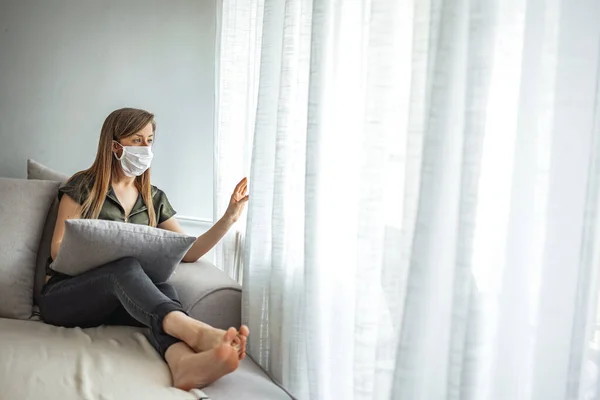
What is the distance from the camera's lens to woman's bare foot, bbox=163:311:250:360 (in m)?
1.59

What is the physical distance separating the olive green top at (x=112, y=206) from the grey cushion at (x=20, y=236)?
0.07 metres

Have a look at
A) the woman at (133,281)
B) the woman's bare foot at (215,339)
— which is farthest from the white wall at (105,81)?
the woman's bare foot at (215,339)

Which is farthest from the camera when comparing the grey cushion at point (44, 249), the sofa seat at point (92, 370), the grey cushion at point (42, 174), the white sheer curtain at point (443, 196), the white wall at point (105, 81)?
the white wall at point (105, 81)

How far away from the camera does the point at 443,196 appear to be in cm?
121

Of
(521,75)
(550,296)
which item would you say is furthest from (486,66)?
(550,296)

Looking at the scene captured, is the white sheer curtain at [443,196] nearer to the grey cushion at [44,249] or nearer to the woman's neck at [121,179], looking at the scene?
the woman's neck at [121,179]

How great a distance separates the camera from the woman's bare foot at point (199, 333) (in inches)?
62.8

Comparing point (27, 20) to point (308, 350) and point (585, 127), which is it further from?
point (585, 127)

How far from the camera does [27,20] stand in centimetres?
279

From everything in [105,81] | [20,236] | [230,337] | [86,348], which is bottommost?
[86,348]

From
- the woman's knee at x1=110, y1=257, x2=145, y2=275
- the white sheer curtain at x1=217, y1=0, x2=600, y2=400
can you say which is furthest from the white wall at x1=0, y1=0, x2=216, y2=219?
the white sheer curtain at x1=217, y1=0, x2=600, y2=400

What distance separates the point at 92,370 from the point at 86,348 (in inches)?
7.0

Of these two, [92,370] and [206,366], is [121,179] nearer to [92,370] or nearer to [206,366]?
[92,370]

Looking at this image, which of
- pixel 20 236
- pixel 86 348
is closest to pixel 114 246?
pixel 86 348
